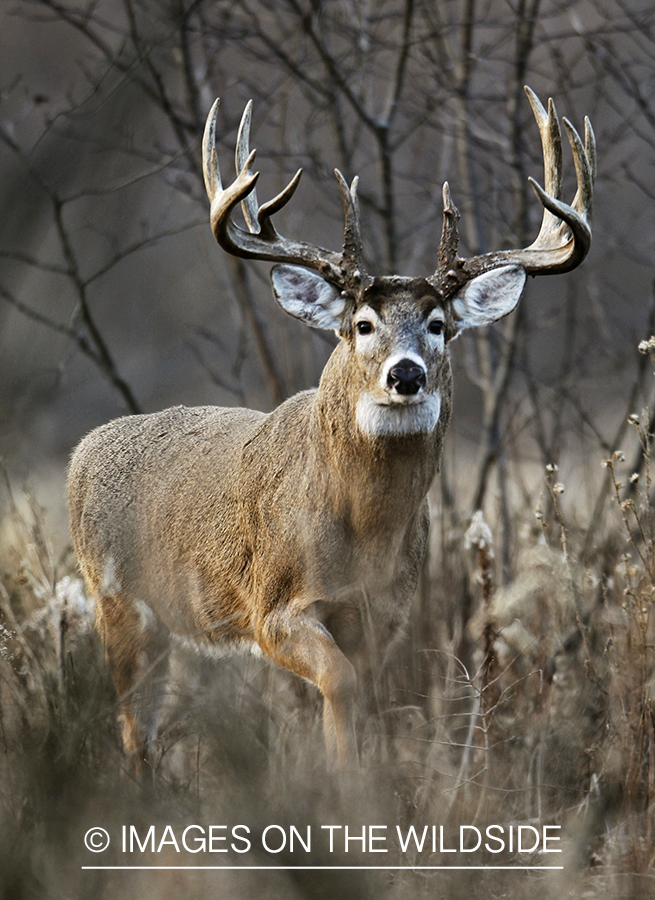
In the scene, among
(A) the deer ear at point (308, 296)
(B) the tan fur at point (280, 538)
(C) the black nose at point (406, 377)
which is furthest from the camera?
(A) the deer ear at point (308, 296)

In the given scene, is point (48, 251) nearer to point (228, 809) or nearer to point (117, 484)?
point (228, 809)

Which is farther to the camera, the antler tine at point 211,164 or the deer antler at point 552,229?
Answer: the antler tine at point 211,164

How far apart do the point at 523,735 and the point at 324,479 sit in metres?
1.64

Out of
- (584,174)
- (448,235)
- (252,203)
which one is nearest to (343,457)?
(448,235)

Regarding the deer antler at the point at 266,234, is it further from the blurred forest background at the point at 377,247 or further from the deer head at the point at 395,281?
the blurred forest background at the point at 377,247

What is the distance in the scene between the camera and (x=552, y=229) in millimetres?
5562

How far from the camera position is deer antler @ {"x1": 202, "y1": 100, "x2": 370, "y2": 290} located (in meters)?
5.12

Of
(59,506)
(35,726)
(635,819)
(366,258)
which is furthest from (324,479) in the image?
(59,506)

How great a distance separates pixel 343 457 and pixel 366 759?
4.39 feet

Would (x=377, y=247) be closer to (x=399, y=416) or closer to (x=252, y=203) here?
(x=252, y=203)

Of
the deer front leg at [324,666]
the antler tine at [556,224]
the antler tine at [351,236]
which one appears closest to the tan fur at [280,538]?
the deer front leg at [324,666]

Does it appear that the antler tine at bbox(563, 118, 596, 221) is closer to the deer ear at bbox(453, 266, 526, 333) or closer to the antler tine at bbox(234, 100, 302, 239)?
the deer ear at bbox(453, 266, 526, 333)

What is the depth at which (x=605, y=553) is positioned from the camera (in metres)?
6.60

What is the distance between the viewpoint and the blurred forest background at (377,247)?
2041 millimetres
